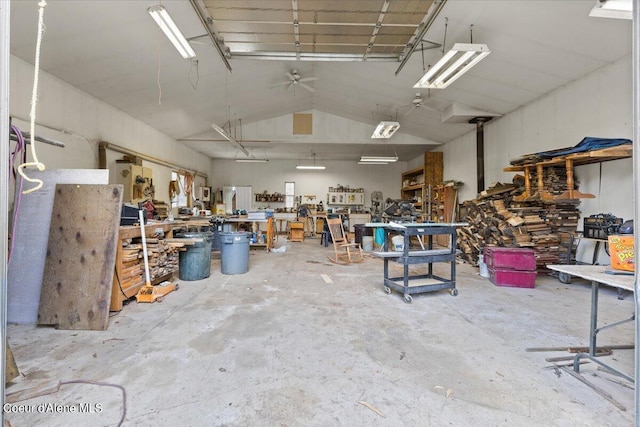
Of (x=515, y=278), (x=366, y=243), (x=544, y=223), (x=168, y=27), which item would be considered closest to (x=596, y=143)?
(x=544, y=223)

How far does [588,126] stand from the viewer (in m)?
4.59

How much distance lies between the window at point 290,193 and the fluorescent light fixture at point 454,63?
9093 millimetres

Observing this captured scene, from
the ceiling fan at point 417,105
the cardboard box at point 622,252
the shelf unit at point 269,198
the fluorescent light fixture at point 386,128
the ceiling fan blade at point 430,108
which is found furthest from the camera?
the shelf unit at point 269,198

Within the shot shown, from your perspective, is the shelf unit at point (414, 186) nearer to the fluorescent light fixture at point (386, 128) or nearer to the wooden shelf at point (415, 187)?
the wooden shelf at point (415, 187)

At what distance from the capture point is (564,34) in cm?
384

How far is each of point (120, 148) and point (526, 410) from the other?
24.8 feet

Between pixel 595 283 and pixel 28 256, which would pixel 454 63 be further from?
pixel 28 256

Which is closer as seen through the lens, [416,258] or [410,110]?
[416,258]

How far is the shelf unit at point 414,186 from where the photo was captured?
10289 mm

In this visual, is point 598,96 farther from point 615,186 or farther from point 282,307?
point 282,307

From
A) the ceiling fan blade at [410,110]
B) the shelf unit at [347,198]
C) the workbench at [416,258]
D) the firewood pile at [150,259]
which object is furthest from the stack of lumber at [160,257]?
the shelf unit at [347,198]

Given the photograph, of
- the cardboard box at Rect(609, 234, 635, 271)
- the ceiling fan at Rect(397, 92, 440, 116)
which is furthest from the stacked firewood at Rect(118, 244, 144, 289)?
the ceiling fan at Rect(397, 92, 440, 116)

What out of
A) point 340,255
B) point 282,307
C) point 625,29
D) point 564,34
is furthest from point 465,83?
point 282,307

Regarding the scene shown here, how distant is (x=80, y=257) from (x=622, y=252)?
473cm
